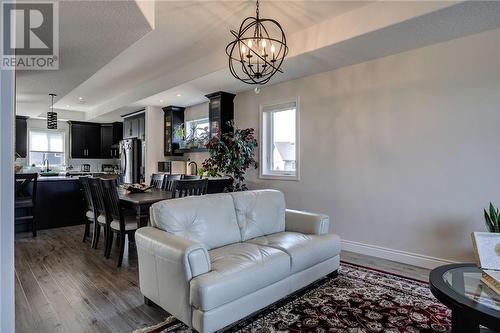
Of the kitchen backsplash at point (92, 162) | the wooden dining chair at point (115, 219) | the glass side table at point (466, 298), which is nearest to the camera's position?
the glass side table at point (466, 298)

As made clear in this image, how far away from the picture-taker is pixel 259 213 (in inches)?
122

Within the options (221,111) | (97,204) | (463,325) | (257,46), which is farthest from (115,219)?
(463,325)

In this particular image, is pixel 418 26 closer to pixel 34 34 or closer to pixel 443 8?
pixel 443 8

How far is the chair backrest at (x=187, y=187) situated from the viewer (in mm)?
3538

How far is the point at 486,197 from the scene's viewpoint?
3006mm

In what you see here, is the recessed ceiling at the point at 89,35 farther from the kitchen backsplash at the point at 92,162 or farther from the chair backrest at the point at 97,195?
the kitchen backsplash at the point at 92,162

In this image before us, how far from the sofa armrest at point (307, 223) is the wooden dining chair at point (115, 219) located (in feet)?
6.11

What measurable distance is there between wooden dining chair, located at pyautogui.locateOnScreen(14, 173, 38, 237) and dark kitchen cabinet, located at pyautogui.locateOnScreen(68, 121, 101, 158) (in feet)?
16.5

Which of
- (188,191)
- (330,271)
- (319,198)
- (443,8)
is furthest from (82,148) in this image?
(443,8)

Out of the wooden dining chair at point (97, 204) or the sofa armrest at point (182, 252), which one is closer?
the sofa armrest at point (182, 252)

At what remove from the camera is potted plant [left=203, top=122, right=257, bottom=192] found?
4.84 m

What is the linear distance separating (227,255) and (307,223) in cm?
113

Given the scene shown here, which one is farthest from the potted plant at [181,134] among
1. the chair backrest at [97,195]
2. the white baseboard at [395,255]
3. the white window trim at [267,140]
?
the white baseboard at [395,255]

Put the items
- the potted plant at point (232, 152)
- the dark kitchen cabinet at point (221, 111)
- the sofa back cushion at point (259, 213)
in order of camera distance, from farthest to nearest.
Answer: the dark kitchen cabinet at point (221, 111) < the potted plant at point (232, 152) < the sofa back cushion at point (259, 213)
